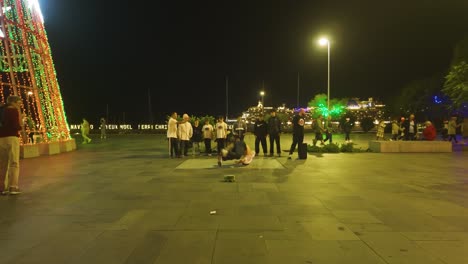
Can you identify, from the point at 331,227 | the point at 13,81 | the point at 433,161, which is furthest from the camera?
the point at 13,81

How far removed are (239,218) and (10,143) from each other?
4875 mm

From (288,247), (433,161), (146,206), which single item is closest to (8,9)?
(146,206)

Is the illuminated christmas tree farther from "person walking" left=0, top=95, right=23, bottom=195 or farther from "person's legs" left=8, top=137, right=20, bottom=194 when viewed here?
"person's legs" left=8, top=137, right=20, bottom=194

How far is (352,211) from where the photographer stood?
257 inches

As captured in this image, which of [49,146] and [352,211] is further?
[49,146]

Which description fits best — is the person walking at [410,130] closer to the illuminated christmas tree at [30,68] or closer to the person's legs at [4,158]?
the illuminated christmas tree at [30,68]

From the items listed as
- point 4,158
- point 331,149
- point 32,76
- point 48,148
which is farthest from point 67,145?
point 331,149

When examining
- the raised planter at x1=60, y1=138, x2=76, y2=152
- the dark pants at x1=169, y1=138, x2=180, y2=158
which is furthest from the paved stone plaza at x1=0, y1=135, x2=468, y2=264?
the raised planter at x1=60, y1=138, x2=76, y2=152

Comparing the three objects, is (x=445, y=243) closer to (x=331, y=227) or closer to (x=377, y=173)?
(x=331, y=227)

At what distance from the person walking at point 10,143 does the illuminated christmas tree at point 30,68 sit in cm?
780

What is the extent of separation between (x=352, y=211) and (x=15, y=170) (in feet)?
20.9

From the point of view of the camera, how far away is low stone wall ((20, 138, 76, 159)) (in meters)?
15.5

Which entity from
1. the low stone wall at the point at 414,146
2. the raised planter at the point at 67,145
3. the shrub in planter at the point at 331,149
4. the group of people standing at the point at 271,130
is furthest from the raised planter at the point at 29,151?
the low stone wall at the point at 414,146

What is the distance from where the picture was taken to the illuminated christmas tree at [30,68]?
51.2 feet
